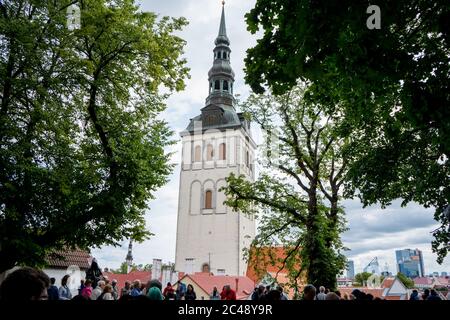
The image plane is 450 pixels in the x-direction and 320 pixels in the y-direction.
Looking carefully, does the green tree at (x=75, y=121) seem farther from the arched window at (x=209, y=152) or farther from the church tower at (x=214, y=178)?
the arched window at (x=209, y=152)

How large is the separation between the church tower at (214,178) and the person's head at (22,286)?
162ft

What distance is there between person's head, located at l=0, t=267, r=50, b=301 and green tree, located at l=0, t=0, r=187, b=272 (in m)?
10.3

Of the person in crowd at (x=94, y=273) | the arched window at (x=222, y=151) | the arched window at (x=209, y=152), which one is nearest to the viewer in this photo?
the person in crowd at (x=94, y=273)

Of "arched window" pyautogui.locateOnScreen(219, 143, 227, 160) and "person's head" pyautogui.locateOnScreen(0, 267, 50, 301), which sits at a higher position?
"arched window" pyautogui.locateOnScreen(219, 143, 227, 160)

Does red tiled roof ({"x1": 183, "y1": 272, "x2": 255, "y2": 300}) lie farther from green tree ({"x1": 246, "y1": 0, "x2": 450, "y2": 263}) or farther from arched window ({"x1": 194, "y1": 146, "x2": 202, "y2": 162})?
green tree ({"x1": 246, "y1": 0, "x2": 450, "y2": 263})

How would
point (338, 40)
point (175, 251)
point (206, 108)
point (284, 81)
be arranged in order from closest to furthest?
1. point (338, 40)
2. point (284, 81)
3. point (175, 251)
4. point (206, 108)

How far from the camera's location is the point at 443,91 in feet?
17.2

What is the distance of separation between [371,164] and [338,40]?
863 cm

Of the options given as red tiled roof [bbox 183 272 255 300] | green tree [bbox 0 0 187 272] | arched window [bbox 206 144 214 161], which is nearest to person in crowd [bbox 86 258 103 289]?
green tree [bbox 0 0 187 272]

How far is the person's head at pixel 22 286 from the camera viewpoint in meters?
2.50

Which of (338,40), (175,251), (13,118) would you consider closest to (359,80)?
(338,40)

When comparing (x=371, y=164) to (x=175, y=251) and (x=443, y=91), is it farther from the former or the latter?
(x=175, y=251)

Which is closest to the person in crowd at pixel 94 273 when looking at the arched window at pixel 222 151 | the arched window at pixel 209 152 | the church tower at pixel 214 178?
the church tower at pixel 214 178

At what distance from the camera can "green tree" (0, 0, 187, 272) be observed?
1215 centimetres
